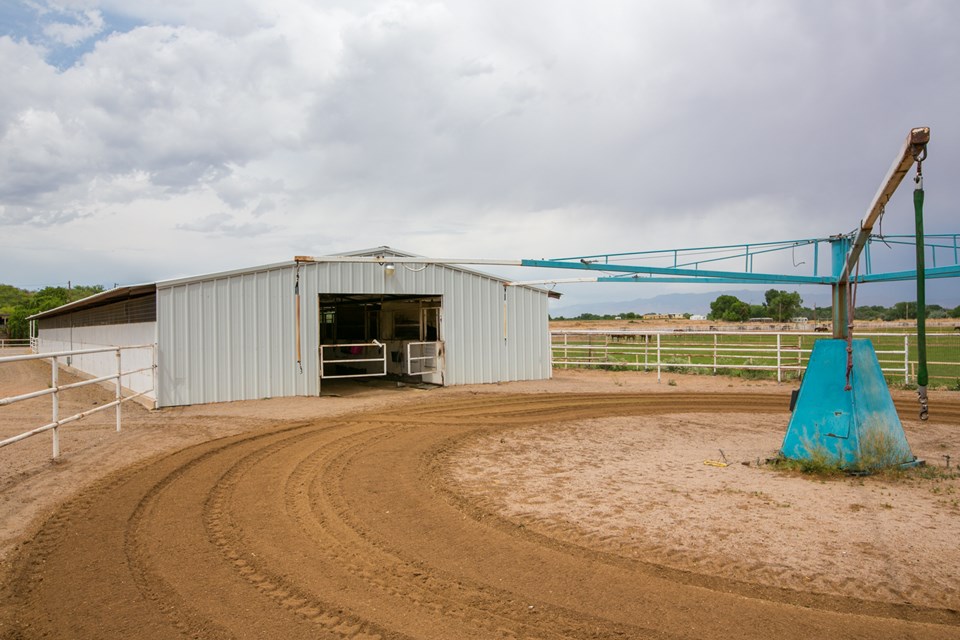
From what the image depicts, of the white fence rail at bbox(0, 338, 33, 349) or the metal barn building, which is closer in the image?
the metal barn building

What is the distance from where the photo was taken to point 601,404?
12172 mm

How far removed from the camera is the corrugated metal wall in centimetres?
1217

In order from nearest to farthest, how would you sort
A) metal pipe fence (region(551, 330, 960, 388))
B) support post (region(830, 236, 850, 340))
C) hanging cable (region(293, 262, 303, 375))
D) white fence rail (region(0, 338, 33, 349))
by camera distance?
1. support post (region(830, 236, 850, 340))
2. hanging cable (region(293, 262, 303, 375))
3. metal pipe fence (region(551, 330, 960, 388))
4. white fence rail (region(0, 338, 33, 349))

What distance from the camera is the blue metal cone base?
6.36 metres

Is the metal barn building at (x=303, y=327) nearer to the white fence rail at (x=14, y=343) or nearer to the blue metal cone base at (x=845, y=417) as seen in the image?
the blue metal cone base at (x=845, y=417)

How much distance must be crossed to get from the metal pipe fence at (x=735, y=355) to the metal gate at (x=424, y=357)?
4.85 meters

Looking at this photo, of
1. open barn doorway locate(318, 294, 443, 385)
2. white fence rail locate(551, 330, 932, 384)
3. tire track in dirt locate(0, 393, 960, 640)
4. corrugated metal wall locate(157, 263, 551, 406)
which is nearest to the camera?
tire track in dirt locate(0, 393, 960, 640)

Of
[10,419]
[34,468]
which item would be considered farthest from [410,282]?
[34,468]

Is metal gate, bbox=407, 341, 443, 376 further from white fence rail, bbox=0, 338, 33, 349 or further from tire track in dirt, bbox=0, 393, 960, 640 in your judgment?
white fence rail, bbox=0, 338, 33, 349

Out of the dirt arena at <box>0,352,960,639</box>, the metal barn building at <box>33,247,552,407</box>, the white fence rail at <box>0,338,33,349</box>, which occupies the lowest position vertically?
the dirt arena at <box>0,352,960,639</box>

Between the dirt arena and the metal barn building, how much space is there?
392 centimetres

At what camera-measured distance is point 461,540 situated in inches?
173

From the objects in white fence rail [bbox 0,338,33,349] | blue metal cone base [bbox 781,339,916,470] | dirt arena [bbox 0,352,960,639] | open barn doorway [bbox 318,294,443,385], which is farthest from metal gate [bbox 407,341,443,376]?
white fence rail [bbox 0,338,33,349]

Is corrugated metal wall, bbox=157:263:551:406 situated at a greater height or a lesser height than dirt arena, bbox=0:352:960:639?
greater
